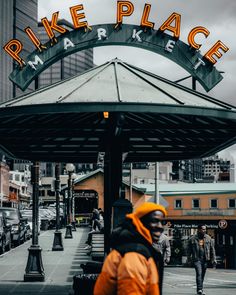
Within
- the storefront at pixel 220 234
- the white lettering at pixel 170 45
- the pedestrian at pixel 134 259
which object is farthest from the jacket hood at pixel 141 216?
the storefront at pixel 220 234

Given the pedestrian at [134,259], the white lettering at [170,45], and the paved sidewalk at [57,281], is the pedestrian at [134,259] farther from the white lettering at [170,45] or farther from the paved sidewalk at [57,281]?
the white lettering at [170,45]

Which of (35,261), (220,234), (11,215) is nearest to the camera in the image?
(35,261)

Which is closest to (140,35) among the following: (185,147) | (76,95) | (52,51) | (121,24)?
(121,24)

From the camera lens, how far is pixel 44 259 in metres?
26.7

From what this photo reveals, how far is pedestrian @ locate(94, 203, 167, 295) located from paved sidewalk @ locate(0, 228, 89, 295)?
1016cm

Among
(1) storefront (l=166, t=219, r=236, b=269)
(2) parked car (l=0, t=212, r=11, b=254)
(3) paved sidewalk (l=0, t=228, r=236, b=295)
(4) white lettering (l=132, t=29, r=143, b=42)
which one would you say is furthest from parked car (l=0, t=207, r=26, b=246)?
(1) storefront (l=166, t=219, r=236, b=269)

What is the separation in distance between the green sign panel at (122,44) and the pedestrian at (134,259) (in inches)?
413

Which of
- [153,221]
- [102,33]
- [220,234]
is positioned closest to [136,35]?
[102,33]

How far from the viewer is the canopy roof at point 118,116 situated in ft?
38.2

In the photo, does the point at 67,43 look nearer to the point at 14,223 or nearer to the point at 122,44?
the point at 122,44

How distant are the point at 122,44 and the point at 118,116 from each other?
3.72m

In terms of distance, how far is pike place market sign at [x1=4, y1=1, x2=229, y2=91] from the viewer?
1619cm

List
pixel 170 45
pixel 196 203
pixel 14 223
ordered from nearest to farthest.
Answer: pixel 170 45 → pixel 14 223 → pixel 196 203

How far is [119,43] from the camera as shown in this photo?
16.2 m
